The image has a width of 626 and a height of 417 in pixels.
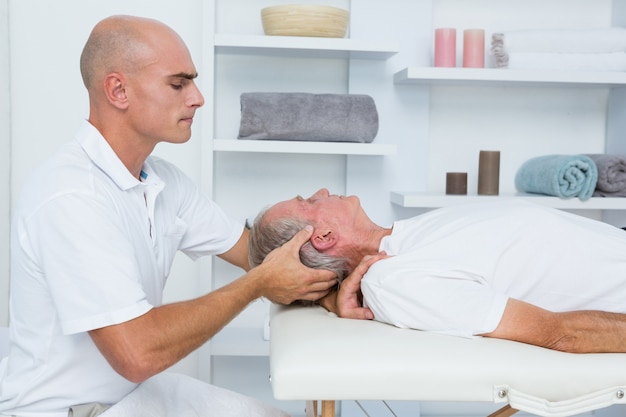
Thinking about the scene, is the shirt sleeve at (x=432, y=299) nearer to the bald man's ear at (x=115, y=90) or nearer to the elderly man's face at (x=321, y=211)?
the elderly man's face at (x=321, y=211)

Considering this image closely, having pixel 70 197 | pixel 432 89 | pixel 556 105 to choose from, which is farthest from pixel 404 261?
pixel 556 105

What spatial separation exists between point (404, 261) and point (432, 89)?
4.57 feet

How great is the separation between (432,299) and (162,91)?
30.3 inches

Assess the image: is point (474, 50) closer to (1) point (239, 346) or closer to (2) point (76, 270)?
(1) point (239, 346)

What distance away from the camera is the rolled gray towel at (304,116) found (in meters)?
2.52

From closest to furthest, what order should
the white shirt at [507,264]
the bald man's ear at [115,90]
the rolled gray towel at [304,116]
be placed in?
the white shirt at [507,264] < the bald man's ear at [115,90] < the rolled gray towel at [304,116]

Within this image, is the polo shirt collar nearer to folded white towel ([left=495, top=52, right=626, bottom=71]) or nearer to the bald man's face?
the bald man's face

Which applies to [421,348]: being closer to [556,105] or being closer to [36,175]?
[36,175]

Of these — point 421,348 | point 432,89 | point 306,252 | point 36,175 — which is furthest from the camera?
point 432,89

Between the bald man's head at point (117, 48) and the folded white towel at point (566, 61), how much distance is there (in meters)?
1.37

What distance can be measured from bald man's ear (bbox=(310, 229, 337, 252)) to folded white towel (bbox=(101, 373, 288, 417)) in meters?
0.40

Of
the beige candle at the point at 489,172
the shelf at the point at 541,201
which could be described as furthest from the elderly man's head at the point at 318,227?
the beige candle at the point at 489,172

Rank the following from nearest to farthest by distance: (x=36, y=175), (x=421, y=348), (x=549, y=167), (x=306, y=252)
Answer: (x=421, y=348) < (x=36, y=175) < (x=306, y=252) < (x=549, y=167)

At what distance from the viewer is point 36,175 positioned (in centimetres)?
162
